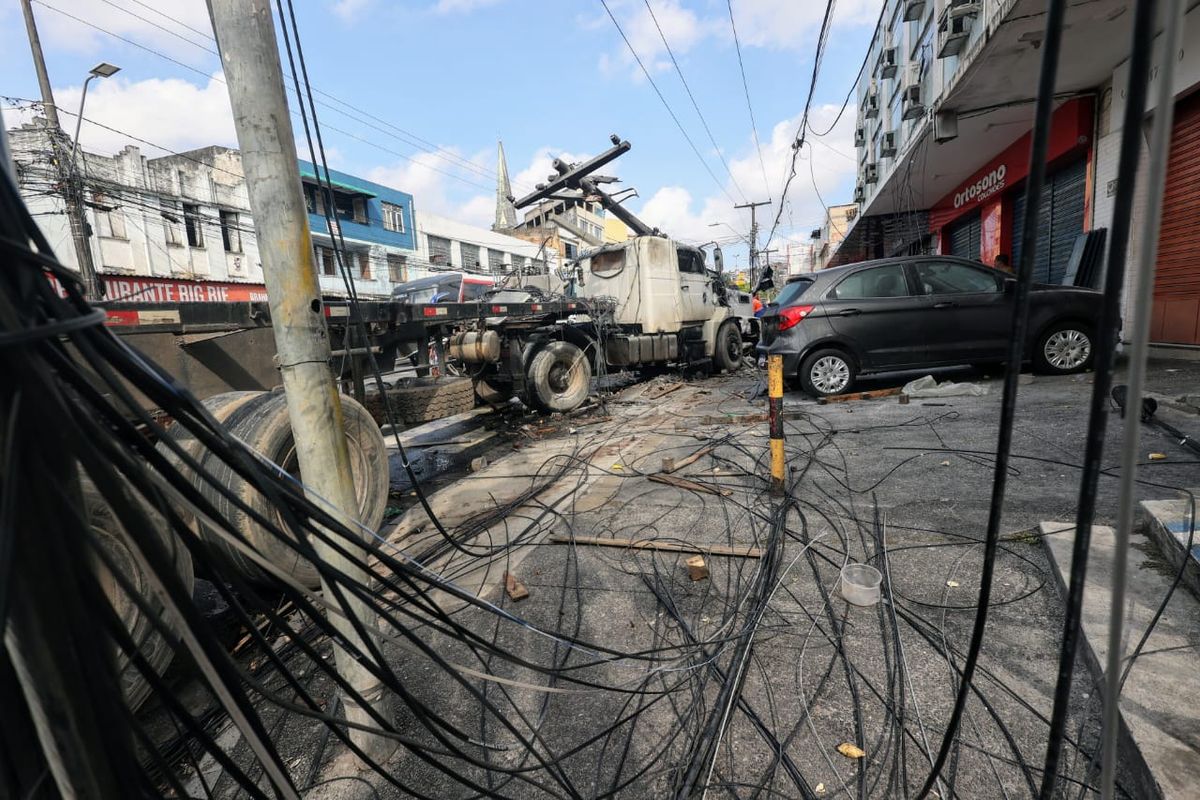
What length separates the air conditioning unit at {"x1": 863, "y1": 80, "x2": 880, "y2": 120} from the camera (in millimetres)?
19781

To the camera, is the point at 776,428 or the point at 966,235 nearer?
the point at 776,428

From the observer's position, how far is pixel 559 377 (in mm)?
7895

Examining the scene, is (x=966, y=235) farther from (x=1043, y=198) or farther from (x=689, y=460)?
(x=689, y=460)

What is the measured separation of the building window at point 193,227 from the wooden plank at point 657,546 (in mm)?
24416

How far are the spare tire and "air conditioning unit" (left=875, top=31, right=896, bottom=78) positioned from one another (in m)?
17.4

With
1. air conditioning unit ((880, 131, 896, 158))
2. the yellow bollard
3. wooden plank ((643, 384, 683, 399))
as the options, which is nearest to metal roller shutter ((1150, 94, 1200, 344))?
wooden plank ((643, 384, 683, 399))

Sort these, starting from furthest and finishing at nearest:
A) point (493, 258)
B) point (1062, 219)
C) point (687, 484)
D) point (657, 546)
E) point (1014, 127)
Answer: point (493, 258) < point (1014, 127) < point (1062, 219) < point (687, 484) < point (657, 546)

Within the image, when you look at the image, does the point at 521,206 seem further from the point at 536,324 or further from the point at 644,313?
the point at 536,324

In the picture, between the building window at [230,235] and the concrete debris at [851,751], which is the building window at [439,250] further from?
the concrete debris at [851,751]

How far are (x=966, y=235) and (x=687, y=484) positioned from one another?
1643cm

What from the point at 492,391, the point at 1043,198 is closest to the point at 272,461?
the point at 492,391

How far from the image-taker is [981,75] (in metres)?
8.69

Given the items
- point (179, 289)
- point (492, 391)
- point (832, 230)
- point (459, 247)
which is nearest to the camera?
point (492, 391)

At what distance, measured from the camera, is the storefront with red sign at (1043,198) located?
955 cm
